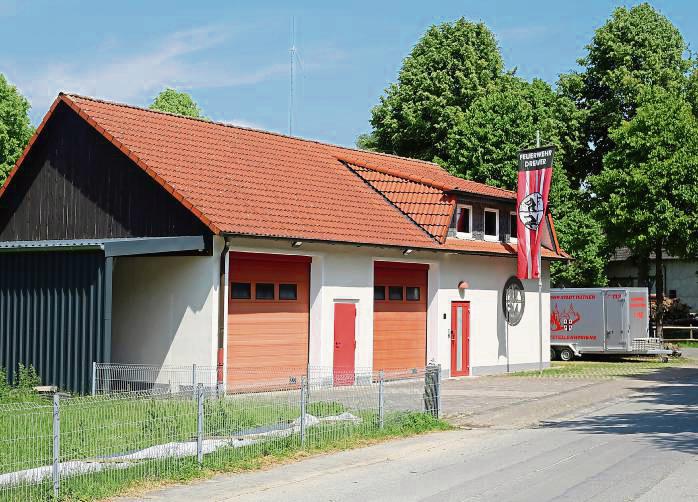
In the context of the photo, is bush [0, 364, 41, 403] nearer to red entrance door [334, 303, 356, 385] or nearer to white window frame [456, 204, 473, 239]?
red entrance door [334, 303, 356, 385]

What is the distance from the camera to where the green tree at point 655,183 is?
136 feet

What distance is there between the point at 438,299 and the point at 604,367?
987 centimetres

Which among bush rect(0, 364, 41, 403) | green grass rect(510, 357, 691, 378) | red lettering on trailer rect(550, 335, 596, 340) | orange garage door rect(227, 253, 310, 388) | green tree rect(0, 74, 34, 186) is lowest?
green grass rect(510, 357, 691, 378)

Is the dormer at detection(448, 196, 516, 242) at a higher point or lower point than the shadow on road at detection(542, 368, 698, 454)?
higher

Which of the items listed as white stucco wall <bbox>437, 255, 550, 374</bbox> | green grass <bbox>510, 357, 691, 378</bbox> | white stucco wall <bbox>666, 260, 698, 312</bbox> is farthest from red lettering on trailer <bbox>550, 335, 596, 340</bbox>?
white stucco wall <bbox>666, 260, 698, 312</bbox>

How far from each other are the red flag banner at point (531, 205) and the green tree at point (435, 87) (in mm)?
19954

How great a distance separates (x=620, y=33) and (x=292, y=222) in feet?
122

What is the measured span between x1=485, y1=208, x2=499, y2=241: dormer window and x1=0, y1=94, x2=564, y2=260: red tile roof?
0.68 m

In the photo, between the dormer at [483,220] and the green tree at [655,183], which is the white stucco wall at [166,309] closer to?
the dormer at [483,220]

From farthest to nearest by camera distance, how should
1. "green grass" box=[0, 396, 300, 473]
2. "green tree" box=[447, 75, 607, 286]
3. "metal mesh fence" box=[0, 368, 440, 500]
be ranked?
"green tree" box=[447, 75, 607, 286]
"green grass" box=[0, 396, 300, 473]
"metal mesh fence" box=[0, 368, 440, 500]

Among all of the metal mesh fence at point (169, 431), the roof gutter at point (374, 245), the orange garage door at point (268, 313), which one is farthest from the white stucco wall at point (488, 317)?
the metal mesh fence at point (169, 431)

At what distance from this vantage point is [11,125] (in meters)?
51.9

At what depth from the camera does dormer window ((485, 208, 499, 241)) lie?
3030cm

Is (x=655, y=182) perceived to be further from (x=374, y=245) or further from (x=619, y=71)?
(x=374, y=245)
